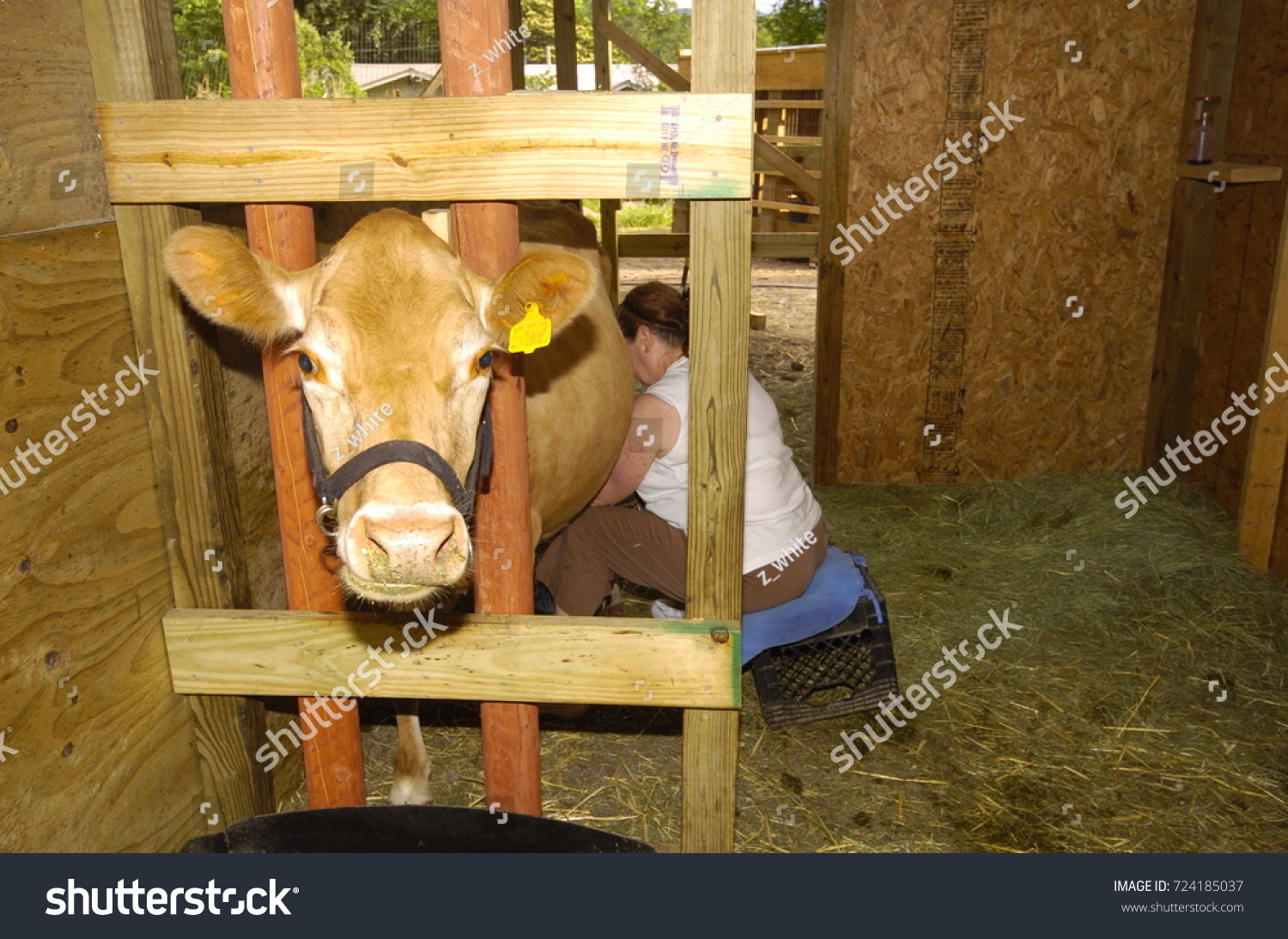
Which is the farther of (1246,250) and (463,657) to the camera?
(1246,250)

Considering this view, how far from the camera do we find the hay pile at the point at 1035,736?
3.49m

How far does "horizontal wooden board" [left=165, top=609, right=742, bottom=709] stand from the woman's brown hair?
1718mm

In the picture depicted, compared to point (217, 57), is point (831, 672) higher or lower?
lower

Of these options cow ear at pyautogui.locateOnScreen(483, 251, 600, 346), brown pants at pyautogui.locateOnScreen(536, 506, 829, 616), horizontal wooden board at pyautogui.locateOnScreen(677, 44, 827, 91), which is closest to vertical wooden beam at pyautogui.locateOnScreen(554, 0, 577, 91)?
brown pants at pyautogui.locateOnScreen(536, 506, 829, 616)

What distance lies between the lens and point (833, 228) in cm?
613

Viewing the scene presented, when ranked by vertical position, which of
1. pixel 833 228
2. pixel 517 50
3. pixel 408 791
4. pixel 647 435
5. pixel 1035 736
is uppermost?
pixel 517 50

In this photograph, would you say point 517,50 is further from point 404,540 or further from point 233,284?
point 404,540

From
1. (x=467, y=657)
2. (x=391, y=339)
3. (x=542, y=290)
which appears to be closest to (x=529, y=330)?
(x=542, y=290)

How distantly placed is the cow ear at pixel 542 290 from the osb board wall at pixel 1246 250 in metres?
4.14

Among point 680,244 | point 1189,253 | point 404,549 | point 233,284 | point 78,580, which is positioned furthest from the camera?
point 680,244

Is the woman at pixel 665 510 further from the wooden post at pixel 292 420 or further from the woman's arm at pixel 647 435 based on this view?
the wooden post at pixel 292 420

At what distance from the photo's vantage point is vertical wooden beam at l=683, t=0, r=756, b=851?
214cm

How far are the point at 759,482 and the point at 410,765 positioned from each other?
1.61 meters
